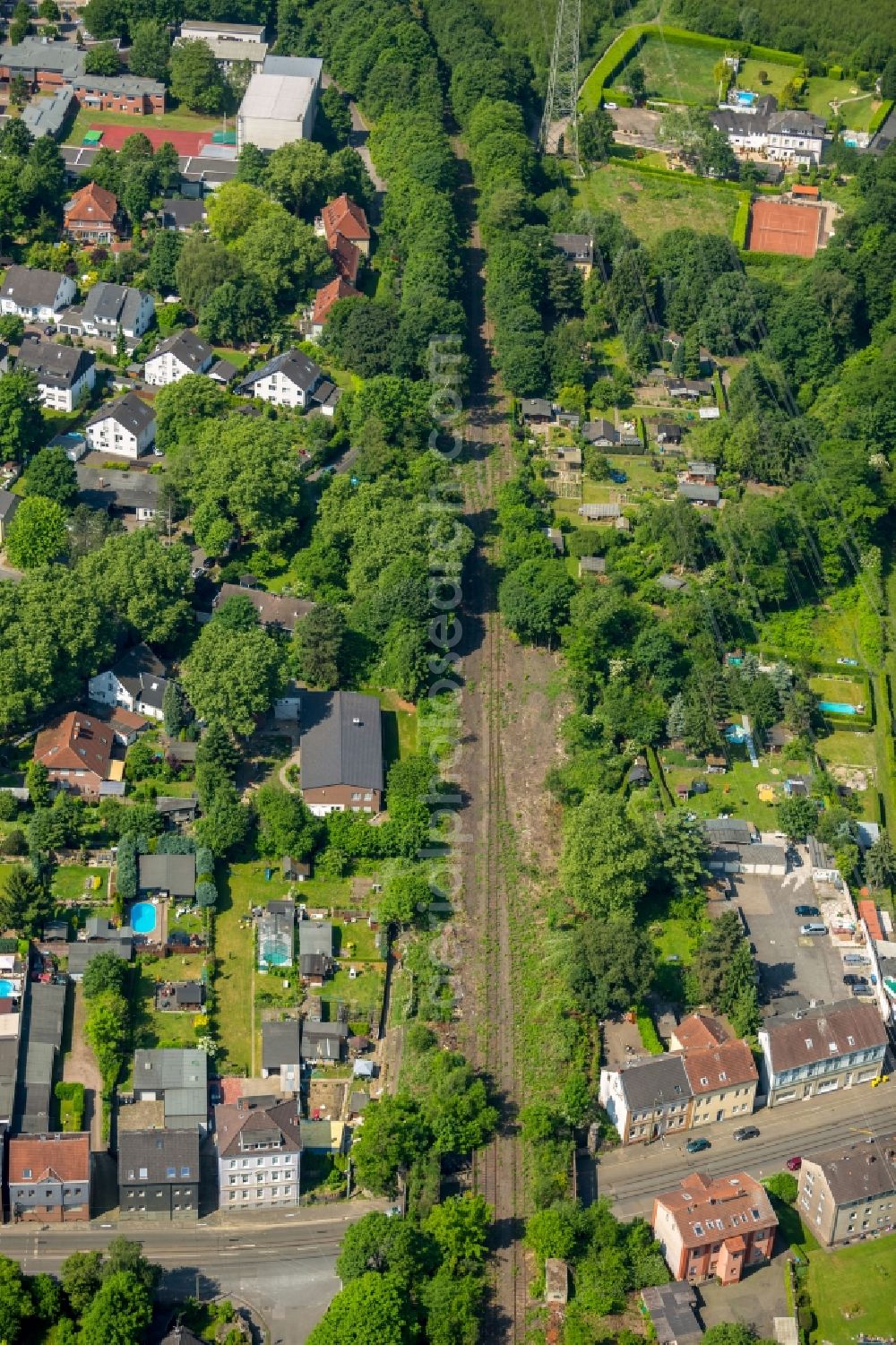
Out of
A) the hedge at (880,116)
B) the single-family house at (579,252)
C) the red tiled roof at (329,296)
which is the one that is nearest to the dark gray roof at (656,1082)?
the red tiled roof at (329,296)

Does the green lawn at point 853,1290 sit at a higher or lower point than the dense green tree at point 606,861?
lower

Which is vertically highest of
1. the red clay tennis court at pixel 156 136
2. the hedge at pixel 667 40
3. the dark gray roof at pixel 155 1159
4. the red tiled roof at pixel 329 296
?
the hedge at pixel 667 40

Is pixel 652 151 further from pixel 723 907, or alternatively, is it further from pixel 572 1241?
pixel 572 1241

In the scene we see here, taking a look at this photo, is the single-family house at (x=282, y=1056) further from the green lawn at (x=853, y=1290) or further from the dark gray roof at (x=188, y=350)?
the dark gray roof at (x=188, y=350)

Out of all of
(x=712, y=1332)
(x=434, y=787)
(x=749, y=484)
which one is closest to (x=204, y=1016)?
(x=434, y=787)

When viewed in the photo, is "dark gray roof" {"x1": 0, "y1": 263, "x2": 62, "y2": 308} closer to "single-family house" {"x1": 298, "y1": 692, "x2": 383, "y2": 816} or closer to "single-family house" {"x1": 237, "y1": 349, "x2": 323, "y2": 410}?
"single-family house" {"x1": 237, "y1": 349, "x2": 323, "y2": 410}

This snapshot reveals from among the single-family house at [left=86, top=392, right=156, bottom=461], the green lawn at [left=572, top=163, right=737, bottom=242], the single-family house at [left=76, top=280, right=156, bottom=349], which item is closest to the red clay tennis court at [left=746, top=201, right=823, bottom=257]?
the green lawn at [left=572, top=163, right=737, bottom=242]
